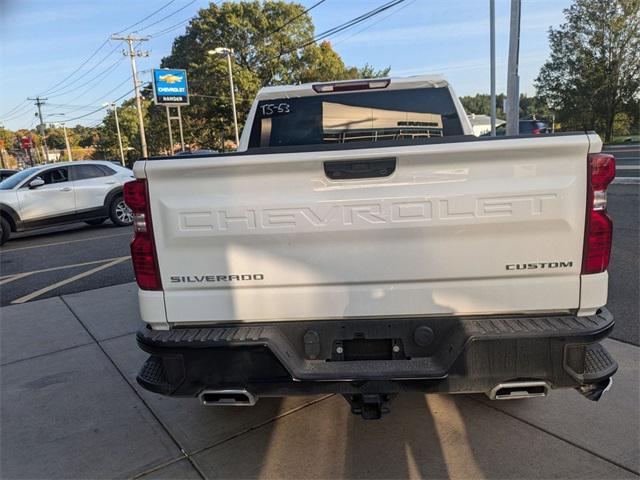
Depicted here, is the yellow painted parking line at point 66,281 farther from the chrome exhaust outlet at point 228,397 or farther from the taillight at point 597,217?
the taillight at point 597,217

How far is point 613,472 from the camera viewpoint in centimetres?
254

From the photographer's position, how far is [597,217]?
2.22m

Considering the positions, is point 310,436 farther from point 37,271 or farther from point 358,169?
point 37,271

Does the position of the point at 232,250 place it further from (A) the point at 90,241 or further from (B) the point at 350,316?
(A) the point at 90,241

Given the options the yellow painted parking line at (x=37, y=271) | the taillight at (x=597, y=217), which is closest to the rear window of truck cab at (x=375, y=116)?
the taillight at (x=597, y=217)

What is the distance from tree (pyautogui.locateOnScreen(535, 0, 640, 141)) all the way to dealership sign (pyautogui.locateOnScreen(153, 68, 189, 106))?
3111cm

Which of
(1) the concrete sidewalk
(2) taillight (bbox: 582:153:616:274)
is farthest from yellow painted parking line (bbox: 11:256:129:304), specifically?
(2) taillight (bbox: 582:153:616:274)

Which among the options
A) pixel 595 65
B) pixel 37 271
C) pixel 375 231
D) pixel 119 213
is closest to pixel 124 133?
pixel 595 65

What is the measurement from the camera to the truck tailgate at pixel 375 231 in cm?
220

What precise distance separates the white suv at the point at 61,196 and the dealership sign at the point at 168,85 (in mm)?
32809

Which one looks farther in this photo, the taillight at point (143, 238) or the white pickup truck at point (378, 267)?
the taillight at point (143, 238)

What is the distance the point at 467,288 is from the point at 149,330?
163 centimetres

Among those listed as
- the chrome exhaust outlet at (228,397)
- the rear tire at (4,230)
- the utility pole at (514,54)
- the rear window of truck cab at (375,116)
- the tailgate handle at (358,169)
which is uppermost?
the utility pole at (514,54)

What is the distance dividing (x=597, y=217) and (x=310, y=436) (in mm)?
2051
